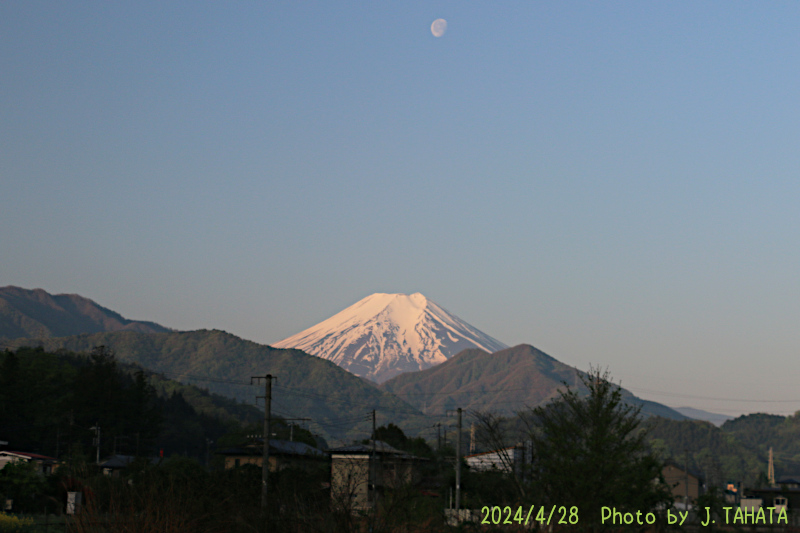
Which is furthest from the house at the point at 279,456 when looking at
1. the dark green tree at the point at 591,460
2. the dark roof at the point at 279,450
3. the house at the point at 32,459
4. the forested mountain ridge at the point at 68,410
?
the dark green tree at the point at 591,460

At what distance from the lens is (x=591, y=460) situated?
70.8 feet

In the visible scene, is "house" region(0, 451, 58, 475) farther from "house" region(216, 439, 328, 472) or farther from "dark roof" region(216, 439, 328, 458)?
"dark roof" region(216, 439, 328, 458)

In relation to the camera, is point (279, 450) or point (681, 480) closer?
point (279, 450)

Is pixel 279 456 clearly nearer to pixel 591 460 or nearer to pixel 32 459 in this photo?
pixel 32 459

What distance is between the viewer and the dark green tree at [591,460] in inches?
841

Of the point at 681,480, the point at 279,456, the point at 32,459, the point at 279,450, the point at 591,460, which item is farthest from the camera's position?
the point at 681,480

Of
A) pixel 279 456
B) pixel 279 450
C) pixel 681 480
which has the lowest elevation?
pixel 681 480

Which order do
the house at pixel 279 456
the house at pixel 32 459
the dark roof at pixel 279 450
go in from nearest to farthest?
the house at pixel 32 459
the house at pixel 279 456
the dark roof at pixel 279 450

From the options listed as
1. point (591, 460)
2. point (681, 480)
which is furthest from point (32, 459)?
point (681, 480)

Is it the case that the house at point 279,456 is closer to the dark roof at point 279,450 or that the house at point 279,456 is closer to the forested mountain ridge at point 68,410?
the dark roof at point 279,450

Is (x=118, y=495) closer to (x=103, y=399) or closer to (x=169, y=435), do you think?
(x=103, y=399)

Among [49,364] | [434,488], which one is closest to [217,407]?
[49,364]

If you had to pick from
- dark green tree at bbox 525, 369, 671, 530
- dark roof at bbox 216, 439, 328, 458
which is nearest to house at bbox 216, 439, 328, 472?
dark roof at bbox 216, 439, 328, 458

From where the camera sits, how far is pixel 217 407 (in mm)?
194375
